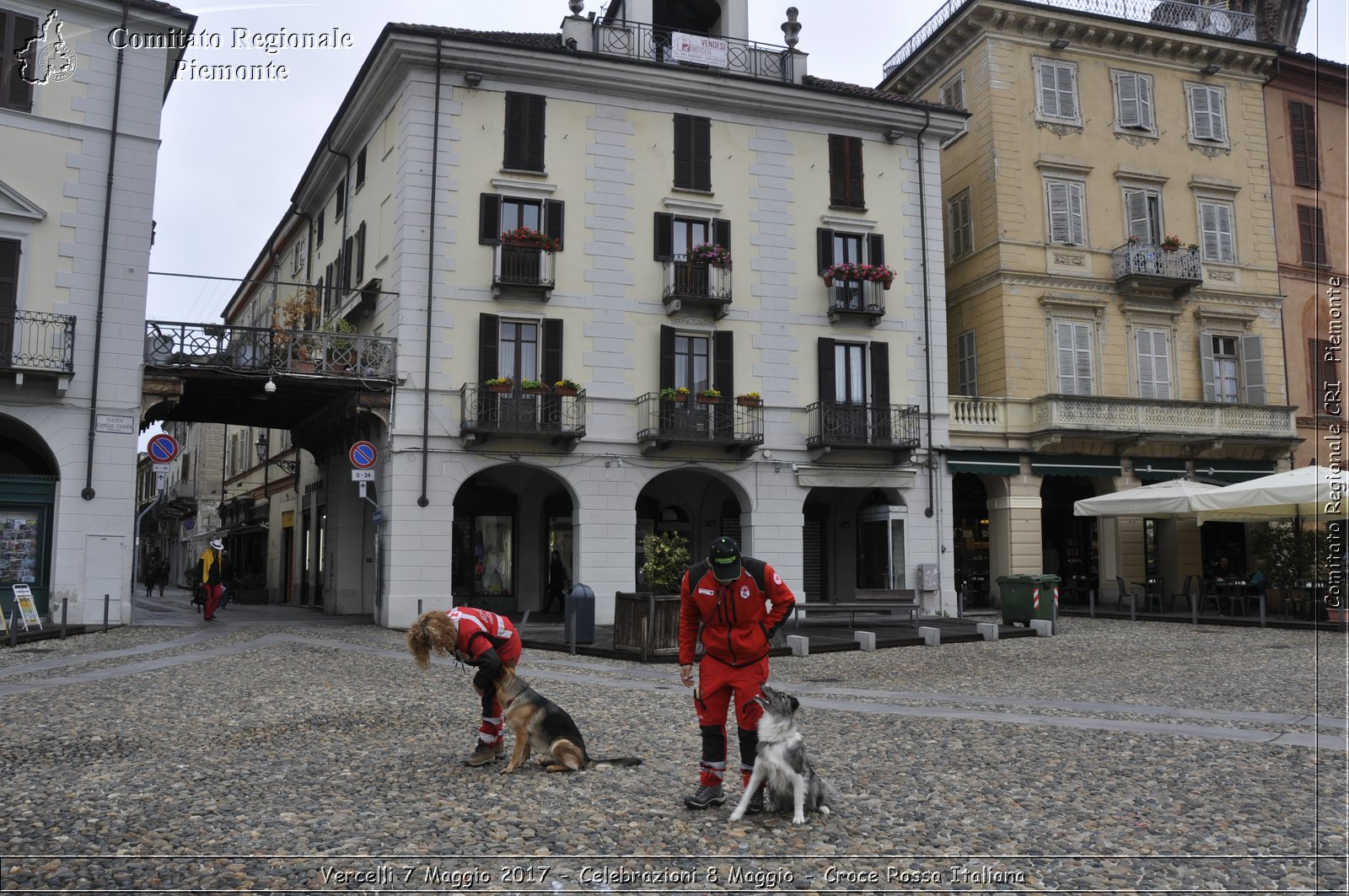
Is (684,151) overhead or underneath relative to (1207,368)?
overhead

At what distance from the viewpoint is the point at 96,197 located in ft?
63.6

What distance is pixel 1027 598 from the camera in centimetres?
2025

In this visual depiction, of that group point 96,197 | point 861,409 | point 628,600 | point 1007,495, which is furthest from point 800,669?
Answer: point 96,197

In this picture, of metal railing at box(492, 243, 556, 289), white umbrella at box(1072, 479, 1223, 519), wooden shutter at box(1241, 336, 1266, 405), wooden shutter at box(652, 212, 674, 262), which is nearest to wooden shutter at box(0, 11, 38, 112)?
metal railing at box(492, 243, 556, 289)

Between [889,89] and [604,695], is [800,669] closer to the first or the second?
[604,695]

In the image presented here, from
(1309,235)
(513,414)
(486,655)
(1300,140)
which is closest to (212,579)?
(513,414)

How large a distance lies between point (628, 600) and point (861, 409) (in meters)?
10.3

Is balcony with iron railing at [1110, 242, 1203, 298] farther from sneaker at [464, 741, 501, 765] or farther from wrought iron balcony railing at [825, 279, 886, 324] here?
sneaker at [464, 741, 501, 765]

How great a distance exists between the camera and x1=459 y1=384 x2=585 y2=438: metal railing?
21.1 m

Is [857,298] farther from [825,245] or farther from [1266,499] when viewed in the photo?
[1266,499]

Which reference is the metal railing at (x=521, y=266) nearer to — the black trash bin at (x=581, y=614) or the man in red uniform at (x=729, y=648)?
the black trash bin at (x=581, y=614)

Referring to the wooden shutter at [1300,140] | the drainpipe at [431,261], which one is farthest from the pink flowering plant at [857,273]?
the wooden shutter at [1300,140]

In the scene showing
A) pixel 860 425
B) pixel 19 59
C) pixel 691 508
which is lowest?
pixel 691 508

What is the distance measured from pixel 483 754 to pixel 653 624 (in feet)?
24.8
